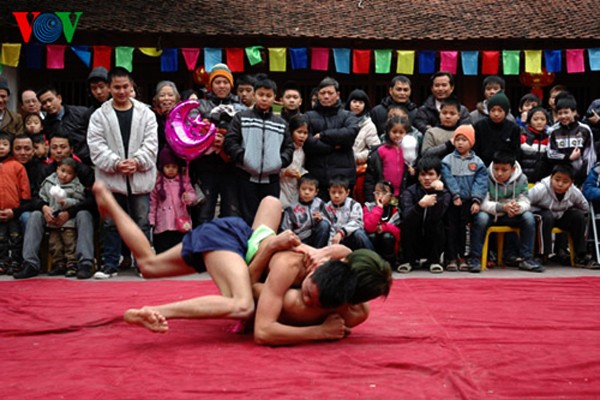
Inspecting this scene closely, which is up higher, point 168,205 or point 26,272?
point 168,205

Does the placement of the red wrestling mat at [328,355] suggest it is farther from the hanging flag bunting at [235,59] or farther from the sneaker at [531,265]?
the hanging flag bunting at [235,59]

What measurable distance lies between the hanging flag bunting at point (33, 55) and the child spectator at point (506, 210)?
8.35m

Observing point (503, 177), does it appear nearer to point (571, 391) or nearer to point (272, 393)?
point (571, 391)

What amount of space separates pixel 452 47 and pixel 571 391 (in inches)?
445

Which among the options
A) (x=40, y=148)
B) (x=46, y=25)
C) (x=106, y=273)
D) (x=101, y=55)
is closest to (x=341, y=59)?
(x=101, y=55)

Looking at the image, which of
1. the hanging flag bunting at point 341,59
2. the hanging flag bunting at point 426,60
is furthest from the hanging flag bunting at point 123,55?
the hanging flag bunting at point 426,60

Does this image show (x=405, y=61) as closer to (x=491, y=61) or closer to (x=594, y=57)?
(x=491, y=61)

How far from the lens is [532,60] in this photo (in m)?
13.2

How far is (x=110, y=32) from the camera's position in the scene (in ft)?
44.1

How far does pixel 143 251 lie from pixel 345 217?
2762mm

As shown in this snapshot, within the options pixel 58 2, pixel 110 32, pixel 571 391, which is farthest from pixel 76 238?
pixel 58 2

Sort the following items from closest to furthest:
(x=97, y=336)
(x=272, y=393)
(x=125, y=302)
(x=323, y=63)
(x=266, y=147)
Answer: (x=272, y=393), (x=97, y=336), (x=125, y=302), (x=266, y=147), (x=323, y=63)

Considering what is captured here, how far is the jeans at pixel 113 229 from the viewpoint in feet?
23.2

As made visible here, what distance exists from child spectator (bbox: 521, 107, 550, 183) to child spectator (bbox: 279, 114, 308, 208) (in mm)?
2304
